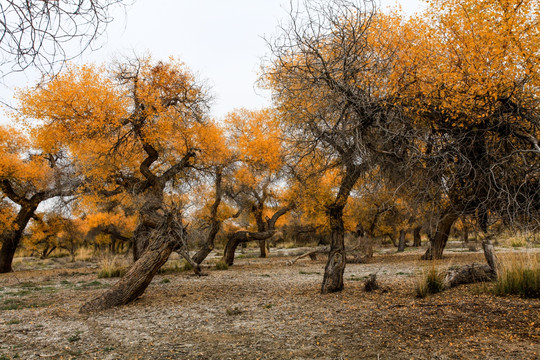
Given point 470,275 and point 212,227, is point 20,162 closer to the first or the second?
point 212,227

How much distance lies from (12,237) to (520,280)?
18793mm

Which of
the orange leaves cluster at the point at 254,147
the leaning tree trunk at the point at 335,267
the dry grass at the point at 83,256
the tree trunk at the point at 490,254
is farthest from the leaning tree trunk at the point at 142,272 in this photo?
the dry grass at the point at 83,256

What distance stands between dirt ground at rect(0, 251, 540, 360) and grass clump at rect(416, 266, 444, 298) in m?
0.17

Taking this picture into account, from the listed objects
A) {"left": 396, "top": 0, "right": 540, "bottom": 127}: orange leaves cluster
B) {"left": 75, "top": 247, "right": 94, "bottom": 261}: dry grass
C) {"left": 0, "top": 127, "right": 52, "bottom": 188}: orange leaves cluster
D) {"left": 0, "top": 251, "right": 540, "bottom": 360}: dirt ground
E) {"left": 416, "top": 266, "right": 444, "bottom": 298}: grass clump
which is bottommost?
{"left": 0, "top": 251, "right": 540, "bottom": 360}: dirt ground

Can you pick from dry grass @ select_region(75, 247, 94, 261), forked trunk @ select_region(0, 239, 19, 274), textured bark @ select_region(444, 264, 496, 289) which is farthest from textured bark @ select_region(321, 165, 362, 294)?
dry grass @ select_region(75, 247, 94, 261)

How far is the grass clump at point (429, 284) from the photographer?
265 inches

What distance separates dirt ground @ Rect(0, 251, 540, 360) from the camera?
4137 millimetres

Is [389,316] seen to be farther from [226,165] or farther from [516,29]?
[226,165]

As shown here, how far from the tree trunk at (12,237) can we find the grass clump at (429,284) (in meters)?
16.8

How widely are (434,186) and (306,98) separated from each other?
2289 millimetres

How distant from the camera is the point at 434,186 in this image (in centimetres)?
539

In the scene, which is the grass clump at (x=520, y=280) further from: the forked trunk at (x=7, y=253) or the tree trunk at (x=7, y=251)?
the forked trunk at (x=7, y=253)

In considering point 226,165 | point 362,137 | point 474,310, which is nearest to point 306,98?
point 362,137

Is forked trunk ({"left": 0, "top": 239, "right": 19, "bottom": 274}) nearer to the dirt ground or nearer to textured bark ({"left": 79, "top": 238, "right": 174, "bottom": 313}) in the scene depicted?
the dirt ground
